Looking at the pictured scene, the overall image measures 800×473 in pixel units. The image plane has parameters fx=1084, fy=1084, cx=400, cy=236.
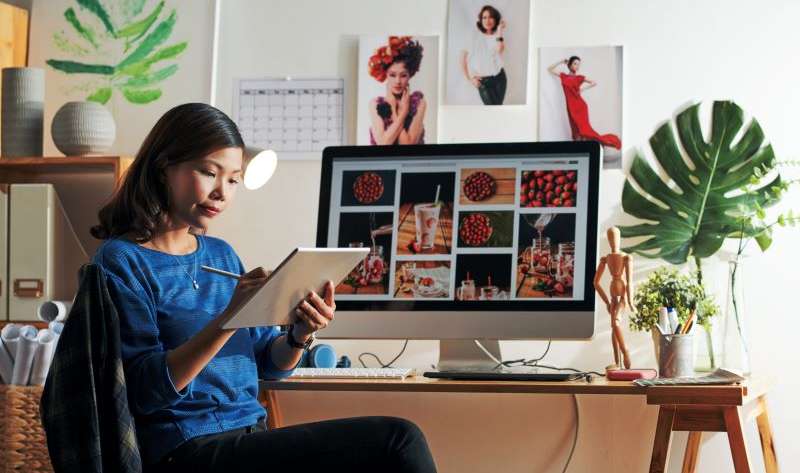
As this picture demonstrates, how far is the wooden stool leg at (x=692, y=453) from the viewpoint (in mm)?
2408

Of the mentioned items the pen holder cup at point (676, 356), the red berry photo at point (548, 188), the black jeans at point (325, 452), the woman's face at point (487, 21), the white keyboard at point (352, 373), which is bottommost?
the black jeans at point (325, 452)

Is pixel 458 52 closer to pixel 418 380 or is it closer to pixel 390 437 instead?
pixel 418 380

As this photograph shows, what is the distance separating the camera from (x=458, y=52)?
269 cm

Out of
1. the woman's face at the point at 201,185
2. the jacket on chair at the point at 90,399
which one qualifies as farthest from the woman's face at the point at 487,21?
the jacket on chair at the point at 90,399

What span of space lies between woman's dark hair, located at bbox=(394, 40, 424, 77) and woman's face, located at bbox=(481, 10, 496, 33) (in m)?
0.17

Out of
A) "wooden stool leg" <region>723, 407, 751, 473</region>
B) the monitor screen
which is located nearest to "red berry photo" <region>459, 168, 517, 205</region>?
the monitor screen

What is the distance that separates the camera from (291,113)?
109 inches

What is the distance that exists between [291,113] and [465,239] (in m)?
0.74

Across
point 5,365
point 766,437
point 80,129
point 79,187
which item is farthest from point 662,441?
point 79,187

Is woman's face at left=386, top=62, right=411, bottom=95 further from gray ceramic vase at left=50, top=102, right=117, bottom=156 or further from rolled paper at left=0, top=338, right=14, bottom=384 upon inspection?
rolled paper at left=0, top=338, right=14, bottom=384

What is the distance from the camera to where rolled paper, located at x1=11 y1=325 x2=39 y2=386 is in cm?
236

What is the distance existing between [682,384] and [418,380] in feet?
1.65

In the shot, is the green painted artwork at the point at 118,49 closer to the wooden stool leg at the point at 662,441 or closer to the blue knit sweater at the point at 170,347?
the blue knit sweater at the point at 170,347

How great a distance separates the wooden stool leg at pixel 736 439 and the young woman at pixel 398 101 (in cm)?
108
